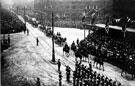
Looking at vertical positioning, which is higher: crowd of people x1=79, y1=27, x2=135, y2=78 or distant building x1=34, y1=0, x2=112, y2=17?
distant building x1=34, y1=0, x2=112, y2=17

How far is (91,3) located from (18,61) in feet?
169

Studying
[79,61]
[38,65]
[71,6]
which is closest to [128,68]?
[79,61]

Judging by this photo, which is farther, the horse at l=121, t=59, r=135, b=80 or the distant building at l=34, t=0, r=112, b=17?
the distant building at l=34, t=0, r=112, b=17

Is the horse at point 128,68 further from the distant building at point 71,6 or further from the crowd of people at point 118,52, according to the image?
the distant building at point 71,6

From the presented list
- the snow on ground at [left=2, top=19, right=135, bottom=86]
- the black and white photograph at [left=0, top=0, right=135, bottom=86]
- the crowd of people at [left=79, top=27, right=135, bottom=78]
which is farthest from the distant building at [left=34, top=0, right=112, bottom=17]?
the snow on ground at [left=2, top=19, right=135, bottom=86]

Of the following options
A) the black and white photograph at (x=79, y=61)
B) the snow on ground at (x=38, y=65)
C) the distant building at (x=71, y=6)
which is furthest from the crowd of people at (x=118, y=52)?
the distant building at (x=71, y=6)

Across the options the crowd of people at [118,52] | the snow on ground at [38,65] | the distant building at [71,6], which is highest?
the distant building at [71,6]

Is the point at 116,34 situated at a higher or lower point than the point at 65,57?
higher

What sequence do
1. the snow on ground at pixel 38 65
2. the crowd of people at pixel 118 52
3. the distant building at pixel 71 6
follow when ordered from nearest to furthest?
the snow on ground at pixel 38 65, the crowd of people at pixel 118 52, the distant building at pixel 71 6

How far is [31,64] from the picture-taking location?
19.8 metres

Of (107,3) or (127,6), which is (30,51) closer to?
(127,6)

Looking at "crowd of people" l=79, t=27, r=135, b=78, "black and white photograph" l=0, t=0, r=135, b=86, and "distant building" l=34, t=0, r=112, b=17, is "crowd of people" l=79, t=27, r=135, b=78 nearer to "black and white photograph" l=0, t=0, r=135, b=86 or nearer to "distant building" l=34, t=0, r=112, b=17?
"black and white photograph" l=0, t=0, r=135, b=86

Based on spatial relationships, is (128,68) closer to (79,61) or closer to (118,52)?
(118,52)

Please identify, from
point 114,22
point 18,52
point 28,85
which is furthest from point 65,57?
point 114,22
